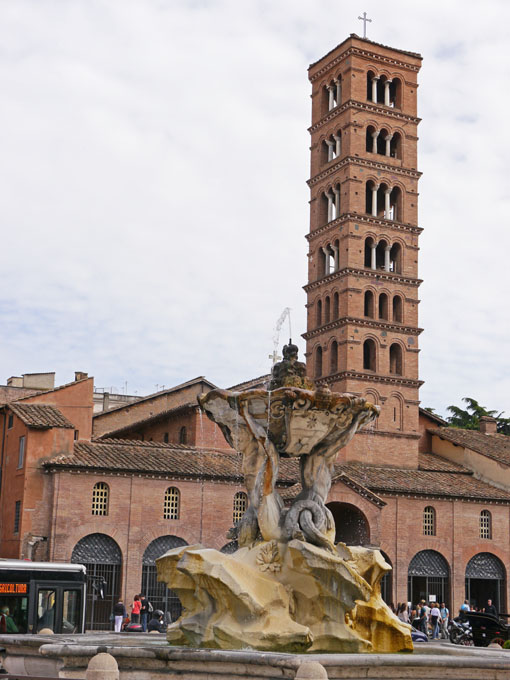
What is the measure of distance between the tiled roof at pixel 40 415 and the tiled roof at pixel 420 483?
38.2 ft

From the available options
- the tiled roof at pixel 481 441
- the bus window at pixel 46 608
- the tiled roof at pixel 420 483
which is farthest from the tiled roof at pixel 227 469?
the bus window at pixel 46 608

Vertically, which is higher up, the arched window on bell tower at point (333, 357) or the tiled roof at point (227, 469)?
the arched window on bell tower at point (333, 357)

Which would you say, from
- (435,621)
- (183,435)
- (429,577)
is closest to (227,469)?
(183,435)

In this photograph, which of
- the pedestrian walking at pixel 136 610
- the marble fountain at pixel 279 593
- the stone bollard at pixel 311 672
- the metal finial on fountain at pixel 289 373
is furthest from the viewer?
the pedestrian walking at pixel 136 610

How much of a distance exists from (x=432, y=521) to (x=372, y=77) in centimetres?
2250

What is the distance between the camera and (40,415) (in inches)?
1502

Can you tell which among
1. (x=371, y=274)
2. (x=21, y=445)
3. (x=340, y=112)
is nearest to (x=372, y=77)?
(x=340, y=112)

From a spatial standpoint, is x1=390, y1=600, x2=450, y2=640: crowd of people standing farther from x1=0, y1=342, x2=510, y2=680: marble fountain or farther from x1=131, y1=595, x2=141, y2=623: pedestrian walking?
x1=0, y1=342, x2=510, y2=680: marble fountain

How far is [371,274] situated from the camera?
47.8 m

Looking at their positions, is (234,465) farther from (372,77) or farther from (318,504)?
(318,504)

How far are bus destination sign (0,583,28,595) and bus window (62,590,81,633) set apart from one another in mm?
973

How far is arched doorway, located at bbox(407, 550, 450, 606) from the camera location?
138ft

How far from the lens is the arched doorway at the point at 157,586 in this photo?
36781mm

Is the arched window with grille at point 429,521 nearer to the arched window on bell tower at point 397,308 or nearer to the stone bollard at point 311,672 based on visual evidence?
the arched window on bell tower at point 397,308
